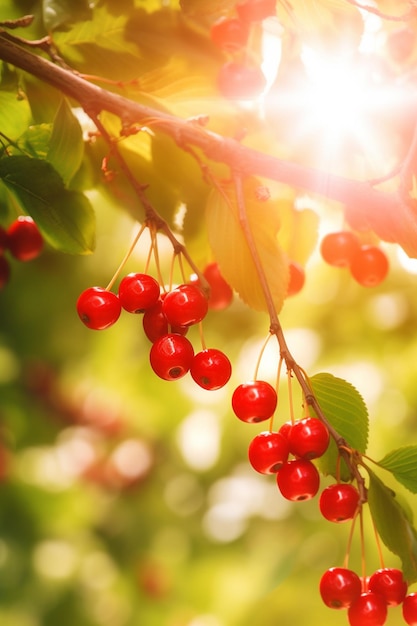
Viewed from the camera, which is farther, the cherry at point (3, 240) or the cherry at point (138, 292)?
the cherry at point (3, 240)

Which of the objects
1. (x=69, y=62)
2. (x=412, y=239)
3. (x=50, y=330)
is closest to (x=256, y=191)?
(x=412, y=239)

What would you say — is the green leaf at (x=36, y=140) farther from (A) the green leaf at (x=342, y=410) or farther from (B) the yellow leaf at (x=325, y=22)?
(A) the green leaf at (x=342, y=410)

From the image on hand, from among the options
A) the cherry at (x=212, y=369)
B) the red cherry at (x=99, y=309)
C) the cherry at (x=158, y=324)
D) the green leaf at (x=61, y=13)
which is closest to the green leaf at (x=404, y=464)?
the cherry at (x=212, y=369)

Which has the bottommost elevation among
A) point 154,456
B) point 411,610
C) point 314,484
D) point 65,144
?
point 154,456

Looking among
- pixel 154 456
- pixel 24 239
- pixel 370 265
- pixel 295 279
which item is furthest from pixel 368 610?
pixel 154 456

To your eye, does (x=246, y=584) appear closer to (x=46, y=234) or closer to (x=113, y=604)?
(x=113, y=604)

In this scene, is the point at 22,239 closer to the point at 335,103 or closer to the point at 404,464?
the point at 335,103
